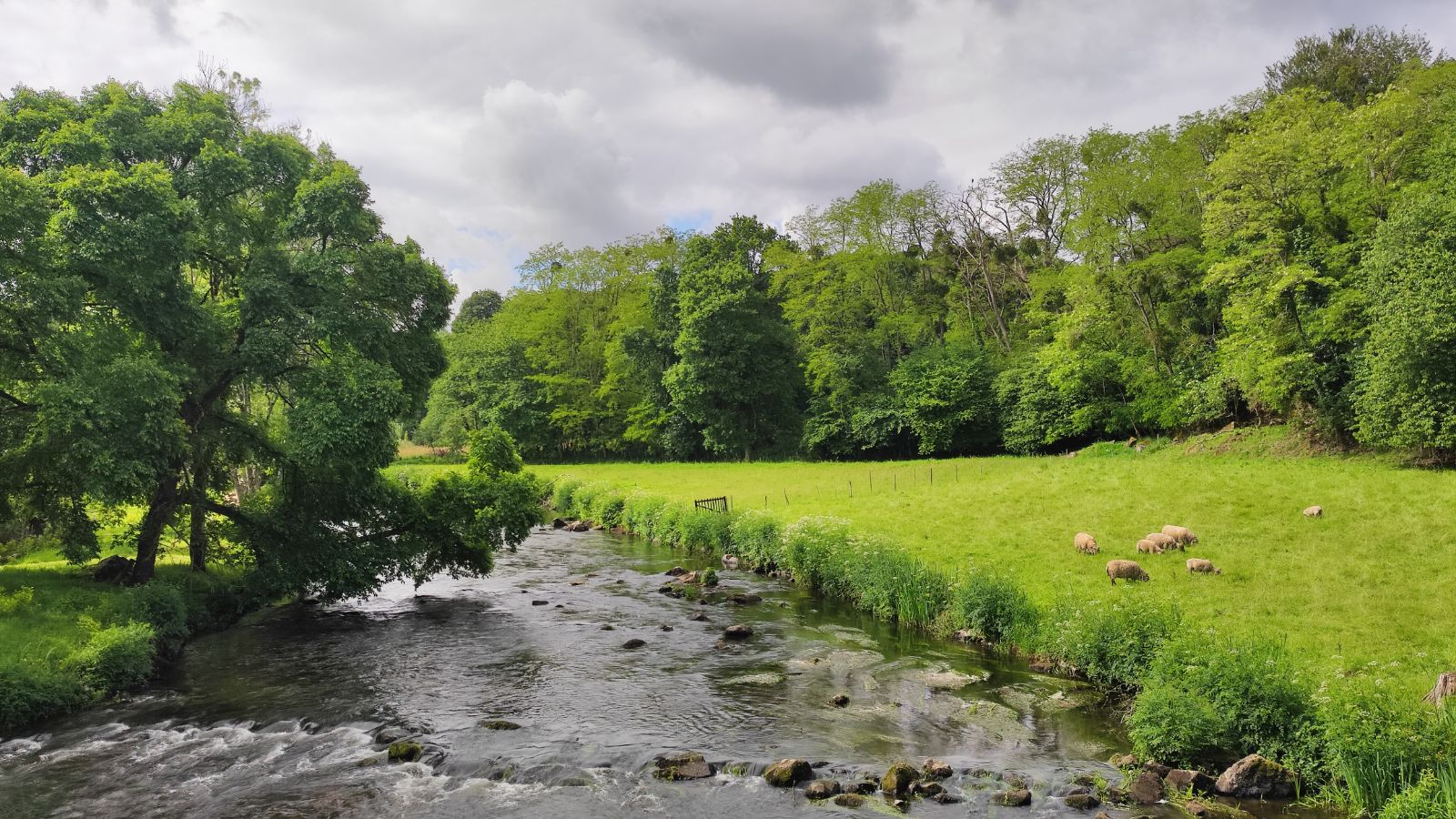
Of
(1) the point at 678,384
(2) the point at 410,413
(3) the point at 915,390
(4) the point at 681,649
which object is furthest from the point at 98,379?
(3) the point at 915,390

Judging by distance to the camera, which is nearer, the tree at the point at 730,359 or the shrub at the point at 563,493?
the shrub at the point at 563,493

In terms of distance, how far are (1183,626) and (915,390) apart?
50011mm

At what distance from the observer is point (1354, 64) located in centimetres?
5006

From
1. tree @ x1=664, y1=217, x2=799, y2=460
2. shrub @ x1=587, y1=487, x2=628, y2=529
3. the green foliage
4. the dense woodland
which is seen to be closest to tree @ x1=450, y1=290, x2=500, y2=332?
the dense woodland

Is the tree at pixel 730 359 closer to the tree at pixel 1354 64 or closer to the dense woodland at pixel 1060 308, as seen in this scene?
the dense woodland at pixel 1060 308

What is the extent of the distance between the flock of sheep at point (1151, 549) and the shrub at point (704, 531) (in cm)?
1397

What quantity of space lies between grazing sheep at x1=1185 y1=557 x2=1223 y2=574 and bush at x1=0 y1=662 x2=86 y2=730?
26949mm

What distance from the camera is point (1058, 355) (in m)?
55.5

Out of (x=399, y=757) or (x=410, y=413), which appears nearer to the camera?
(x=399, y=757)

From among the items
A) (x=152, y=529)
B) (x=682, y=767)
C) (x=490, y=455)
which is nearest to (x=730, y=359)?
(x=490, y=455)

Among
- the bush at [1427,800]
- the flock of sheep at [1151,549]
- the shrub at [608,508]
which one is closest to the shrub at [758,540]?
the flock of sheep at [1151,549]

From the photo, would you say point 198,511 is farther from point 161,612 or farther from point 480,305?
point 480,305

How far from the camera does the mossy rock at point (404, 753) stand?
45.2 feet

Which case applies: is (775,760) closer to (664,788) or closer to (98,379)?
(664,788)
